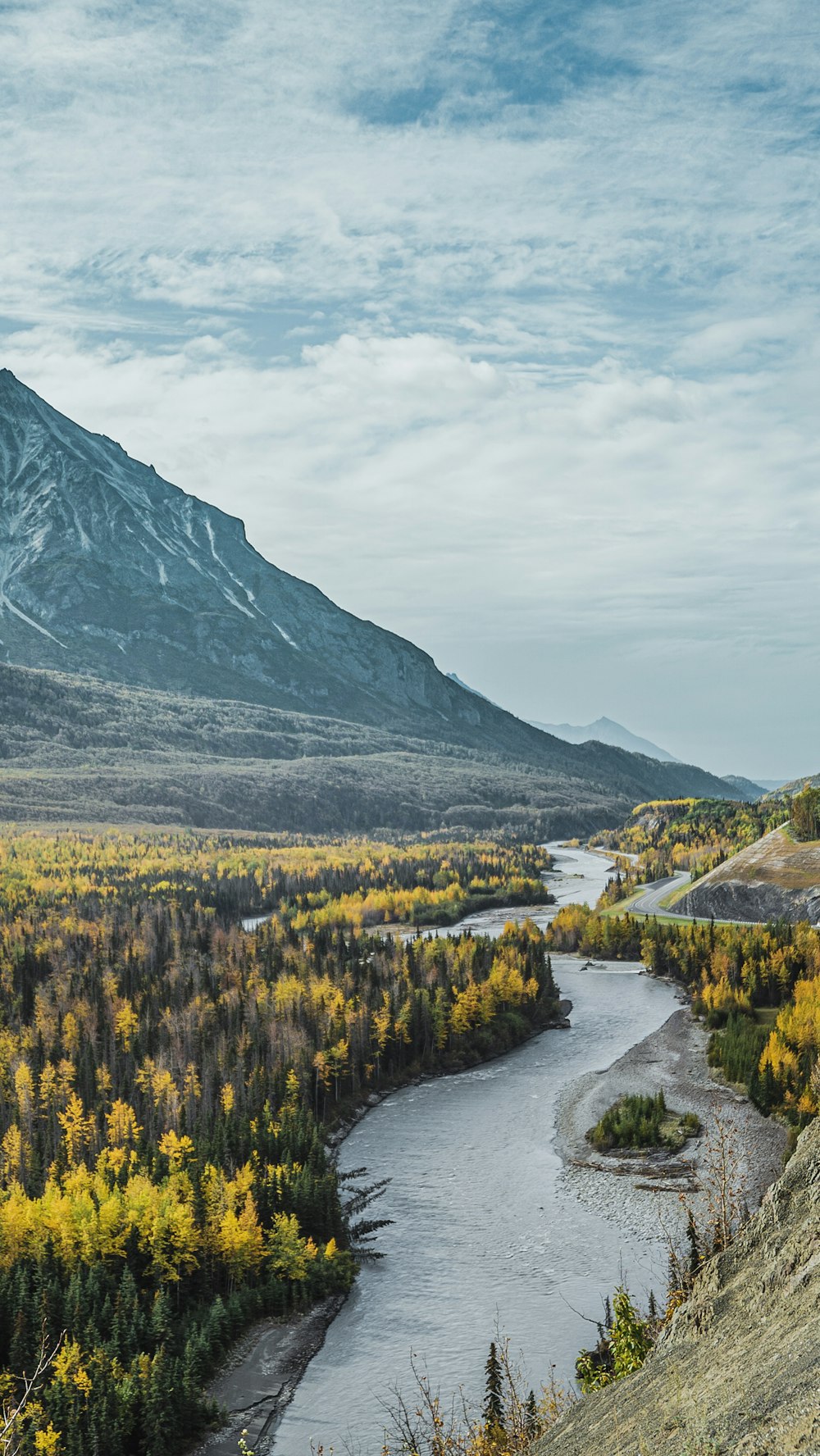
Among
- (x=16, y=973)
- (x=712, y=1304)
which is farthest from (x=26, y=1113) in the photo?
(x=712, y=1304)

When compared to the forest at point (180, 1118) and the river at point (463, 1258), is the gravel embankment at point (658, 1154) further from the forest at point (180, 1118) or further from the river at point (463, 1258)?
the forest at point (180, 1118)

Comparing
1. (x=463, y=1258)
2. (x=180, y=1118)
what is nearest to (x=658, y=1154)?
(x=463, y=1258)

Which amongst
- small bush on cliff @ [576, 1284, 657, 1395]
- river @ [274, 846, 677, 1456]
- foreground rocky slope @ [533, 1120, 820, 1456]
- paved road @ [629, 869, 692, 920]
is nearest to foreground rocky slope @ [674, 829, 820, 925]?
paved road @ [629, 869, 692, 920]

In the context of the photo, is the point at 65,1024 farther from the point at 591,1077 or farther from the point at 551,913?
the point at 551,913

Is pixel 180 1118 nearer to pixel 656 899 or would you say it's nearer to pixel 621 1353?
pixel 621 1353

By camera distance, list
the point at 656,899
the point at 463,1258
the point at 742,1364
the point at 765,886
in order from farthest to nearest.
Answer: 1. the point at 656,899
2. the point at 765,886
3. the point at 463,1258
4. the point at 742,1364

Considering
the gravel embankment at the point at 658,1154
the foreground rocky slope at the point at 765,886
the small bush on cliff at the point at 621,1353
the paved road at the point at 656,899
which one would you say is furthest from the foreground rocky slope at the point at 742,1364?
the paved road at the point at 656,899

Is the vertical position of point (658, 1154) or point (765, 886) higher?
point (765, 886)
